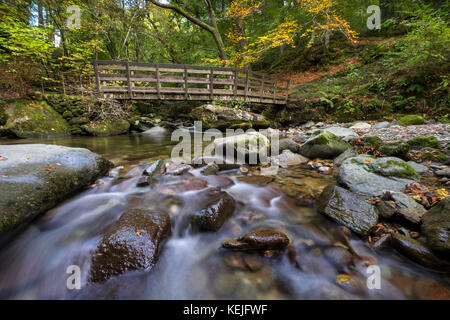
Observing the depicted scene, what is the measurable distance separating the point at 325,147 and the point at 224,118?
240 inches

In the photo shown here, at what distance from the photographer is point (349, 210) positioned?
2408mm

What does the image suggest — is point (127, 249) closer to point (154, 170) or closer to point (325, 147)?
point (154, 170)

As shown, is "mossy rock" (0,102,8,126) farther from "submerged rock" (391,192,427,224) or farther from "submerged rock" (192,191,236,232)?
"submerged rock" (391,192,427,224)

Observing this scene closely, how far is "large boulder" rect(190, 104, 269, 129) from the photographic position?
33.0 ft

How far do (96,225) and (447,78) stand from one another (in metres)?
11.2

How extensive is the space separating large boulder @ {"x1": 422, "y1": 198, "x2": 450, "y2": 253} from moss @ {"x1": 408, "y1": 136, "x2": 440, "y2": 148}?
307 centimetres

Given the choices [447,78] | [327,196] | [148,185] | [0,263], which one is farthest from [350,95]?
[0,263]

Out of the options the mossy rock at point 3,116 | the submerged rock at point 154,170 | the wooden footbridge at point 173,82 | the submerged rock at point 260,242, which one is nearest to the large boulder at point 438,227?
the submerged rock at point 260,242

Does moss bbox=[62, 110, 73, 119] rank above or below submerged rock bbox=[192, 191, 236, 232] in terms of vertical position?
above

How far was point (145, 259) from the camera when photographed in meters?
1.90

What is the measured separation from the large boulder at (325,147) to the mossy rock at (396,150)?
2.56 ft

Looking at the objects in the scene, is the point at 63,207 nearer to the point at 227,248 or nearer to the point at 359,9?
the point at 227,248

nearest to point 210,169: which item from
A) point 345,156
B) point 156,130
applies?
point 345,156

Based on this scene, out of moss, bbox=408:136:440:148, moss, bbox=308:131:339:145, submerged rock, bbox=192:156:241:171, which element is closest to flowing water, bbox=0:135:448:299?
submerged rock, bbox=192:156:241:171
